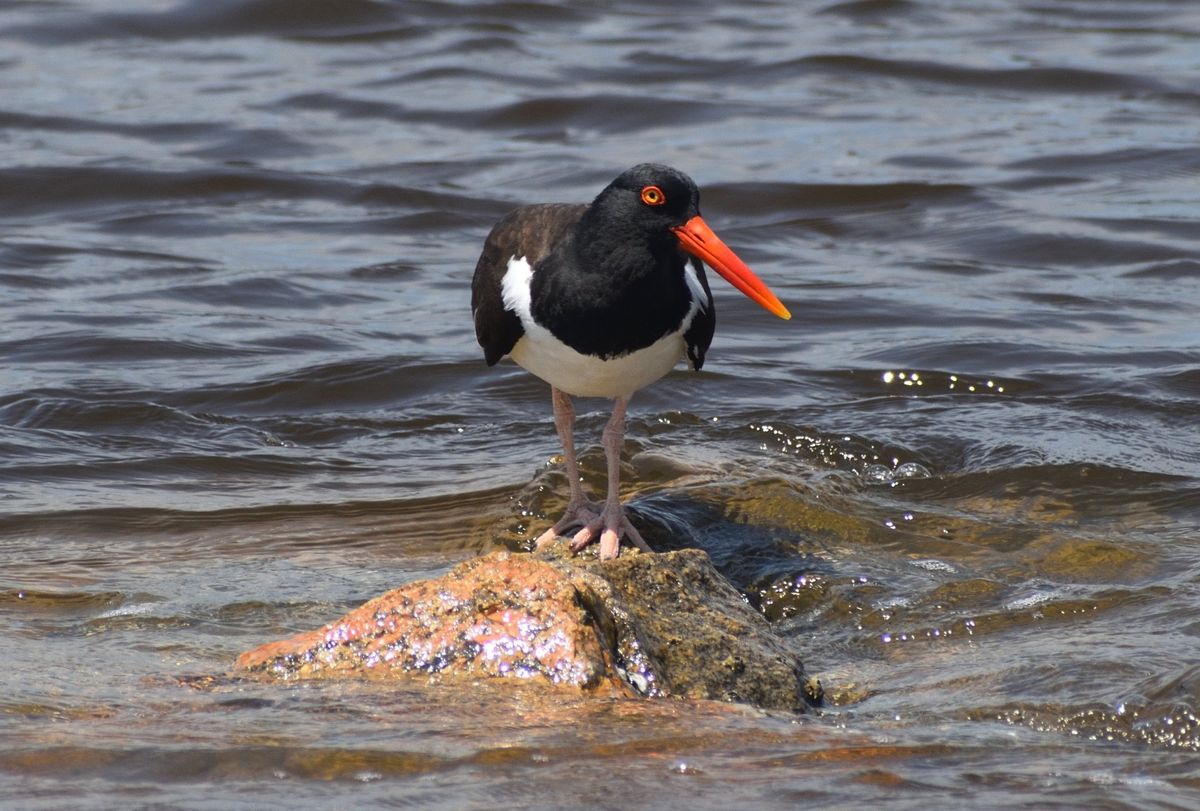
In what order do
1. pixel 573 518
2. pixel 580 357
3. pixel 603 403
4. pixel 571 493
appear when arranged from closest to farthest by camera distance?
pixel 580 357 → pixel 573 518 → pixel 571 493 → pixel 603 403

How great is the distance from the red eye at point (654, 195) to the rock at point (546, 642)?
4.85ft

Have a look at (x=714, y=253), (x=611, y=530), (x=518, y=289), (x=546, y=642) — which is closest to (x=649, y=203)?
(x=714, y=253)

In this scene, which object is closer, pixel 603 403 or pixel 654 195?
pixel 654 195

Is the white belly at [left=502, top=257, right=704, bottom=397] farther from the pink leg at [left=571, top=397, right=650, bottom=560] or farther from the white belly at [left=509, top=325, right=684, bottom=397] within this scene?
the pink leg at [left=571, top=397, right=650, bottom=560]

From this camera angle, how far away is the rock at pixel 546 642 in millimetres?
3770

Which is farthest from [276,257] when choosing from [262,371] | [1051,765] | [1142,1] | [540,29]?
[1142,1]

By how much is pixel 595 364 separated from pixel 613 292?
0.83 feet

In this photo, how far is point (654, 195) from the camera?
5219mm

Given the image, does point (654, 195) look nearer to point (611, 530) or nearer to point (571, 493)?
point (611, 530)

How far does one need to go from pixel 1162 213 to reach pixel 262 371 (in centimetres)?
599

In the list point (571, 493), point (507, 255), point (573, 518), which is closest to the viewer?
point (507, 255)

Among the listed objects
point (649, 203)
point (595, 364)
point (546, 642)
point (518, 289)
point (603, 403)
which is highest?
point (649, 203)

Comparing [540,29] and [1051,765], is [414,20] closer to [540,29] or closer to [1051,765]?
[540,29]

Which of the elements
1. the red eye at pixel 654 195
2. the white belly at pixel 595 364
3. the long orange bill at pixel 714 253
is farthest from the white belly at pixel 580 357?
the red eye at pixel 654 195
